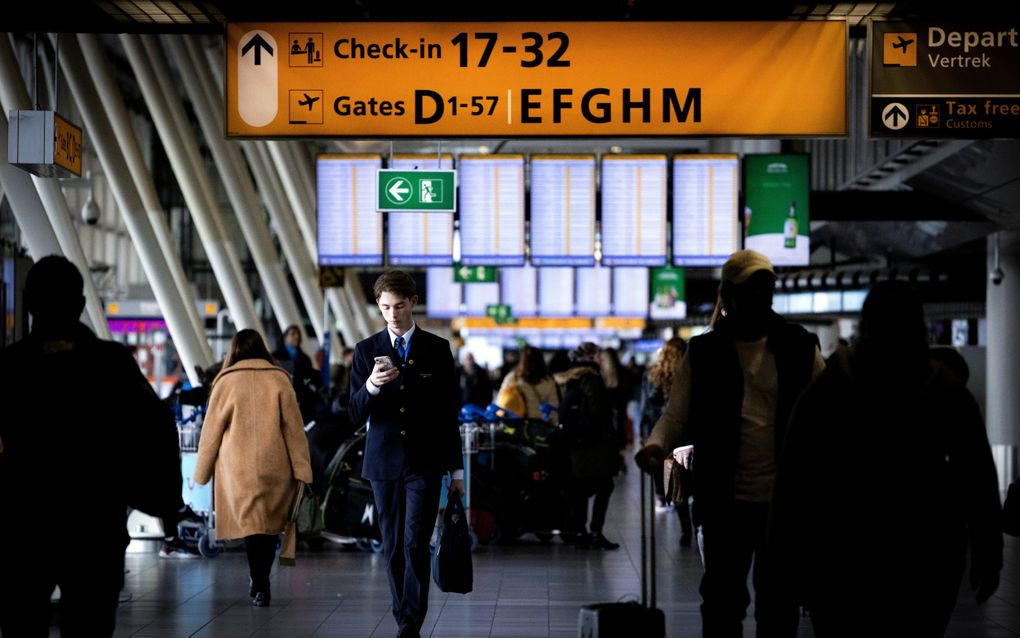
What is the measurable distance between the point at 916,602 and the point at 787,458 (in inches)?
20.7

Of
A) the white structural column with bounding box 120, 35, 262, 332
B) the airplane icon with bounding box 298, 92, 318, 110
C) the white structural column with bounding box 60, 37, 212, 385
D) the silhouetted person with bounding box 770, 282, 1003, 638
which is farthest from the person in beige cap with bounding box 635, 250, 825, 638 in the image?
the white structural column with bounding box 120, 35, 262, 332

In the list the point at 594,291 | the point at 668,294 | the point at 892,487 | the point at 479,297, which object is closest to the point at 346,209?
the point at 892,487

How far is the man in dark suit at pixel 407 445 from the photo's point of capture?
6.73 m

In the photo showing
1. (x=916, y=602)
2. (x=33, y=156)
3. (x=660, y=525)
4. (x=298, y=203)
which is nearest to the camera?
(x=916, y=602)

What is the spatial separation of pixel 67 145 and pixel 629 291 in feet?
78.4

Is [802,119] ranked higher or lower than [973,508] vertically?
higher

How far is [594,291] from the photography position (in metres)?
32.5

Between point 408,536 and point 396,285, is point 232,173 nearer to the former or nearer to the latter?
point 396,285

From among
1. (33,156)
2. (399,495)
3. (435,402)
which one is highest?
(33,156)

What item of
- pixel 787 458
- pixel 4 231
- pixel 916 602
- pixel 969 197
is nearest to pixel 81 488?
pixel 787 458

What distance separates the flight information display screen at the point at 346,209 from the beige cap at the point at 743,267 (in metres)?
11.1

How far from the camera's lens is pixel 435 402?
270 inches

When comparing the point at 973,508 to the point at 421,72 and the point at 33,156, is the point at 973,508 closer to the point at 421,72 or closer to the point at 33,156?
the point at 421,72

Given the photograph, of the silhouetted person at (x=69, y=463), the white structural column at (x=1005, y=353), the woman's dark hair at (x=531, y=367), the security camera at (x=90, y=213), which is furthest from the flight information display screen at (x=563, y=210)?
the silhouetted person at (x=69, y=463)
